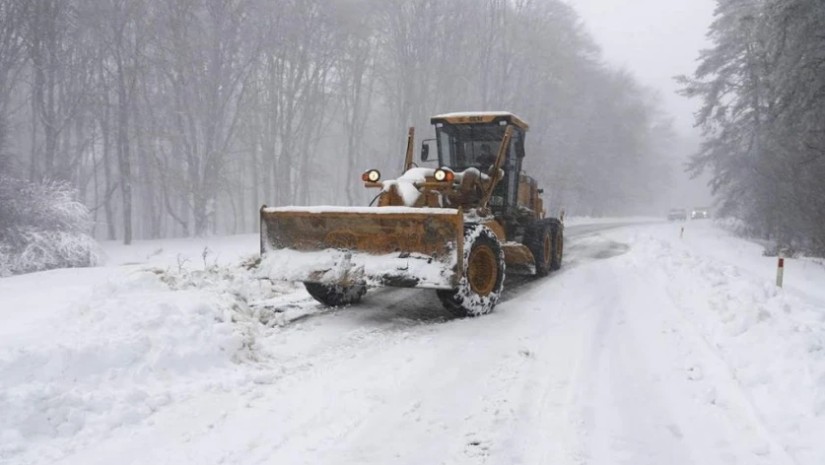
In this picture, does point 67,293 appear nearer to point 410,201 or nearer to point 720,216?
point 410,201

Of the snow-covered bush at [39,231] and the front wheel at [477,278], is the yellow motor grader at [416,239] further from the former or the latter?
the snow-covered bush at [39,231]

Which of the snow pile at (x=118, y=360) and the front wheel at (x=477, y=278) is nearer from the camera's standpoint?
the snow pile at (x=118, y=360)

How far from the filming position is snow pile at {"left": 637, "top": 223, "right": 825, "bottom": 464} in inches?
144

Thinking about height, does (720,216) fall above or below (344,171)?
below

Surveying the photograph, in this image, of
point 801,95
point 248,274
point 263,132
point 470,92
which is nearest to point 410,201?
point 248,274

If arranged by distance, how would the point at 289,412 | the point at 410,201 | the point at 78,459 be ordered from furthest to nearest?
the point at 410,201 → the point at 289,412 → the point at 78,459

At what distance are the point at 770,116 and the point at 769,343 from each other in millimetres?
10693

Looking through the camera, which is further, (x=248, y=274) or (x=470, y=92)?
(x=470, y=92)

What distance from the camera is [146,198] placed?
107ft

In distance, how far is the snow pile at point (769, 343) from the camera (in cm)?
366

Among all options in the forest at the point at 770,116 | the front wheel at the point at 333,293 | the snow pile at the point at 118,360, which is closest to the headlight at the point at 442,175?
the front wheel at the point at 333,293

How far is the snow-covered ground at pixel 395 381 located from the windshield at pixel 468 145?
3.03m

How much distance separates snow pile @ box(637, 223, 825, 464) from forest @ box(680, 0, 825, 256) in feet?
17.1

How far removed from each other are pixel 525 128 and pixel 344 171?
43069 mm
